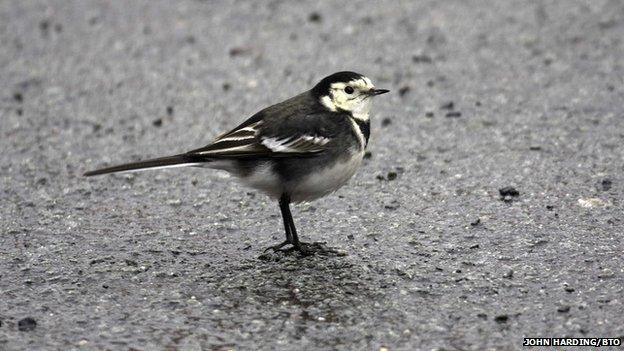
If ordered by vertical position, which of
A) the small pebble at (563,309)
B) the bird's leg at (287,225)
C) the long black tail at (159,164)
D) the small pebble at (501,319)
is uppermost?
the long black tail at (159,164)

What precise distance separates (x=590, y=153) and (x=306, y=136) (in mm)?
2579

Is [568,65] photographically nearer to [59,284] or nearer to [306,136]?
[306,136]

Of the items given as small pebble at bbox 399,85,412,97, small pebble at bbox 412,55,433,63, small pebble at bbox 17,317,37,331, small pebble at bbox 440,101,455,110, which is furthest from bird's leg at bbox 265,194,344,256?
small pebble at bbox 412,55,433,63

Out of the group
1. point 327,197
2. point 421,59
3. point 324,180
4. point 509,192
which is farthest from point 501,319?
point 421,59

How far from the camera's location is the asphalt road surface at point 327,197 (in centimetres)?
551

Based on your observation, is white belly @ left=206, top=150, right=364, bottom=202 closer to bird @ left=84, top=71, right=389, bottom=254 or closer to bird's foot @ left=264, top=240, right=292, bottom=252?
bird @ left=84, top=71, right=389, bottom=254

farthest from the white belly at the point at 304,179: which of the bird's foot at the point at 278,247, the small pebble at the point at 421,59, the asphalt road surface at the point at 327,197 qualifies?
the small pebble at the point at 421,59

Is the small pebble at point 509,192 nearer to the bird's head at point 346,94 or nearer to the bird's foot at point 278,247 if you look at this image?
the bird's head at point 346,94

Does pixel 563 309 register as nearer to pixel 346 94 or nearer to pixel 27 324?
pixel 346 94

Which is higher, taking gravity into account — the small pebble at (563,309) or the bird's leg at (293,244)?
the bird's leg at (293,244)

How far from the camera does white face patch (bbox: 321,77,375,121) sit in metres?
6.69

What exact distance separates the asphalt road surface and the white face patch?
777 mm

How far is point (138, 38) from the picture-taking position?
35.9 feet

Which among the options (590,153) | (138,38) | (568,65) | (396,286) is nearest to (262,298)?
(396,286)
